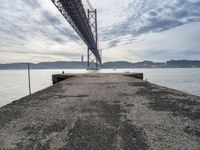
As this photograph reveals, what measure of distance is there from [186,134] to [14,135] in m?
2.49

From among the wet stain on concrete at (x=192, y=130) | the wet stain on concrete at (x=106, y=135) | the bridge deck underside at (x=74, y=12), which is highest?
the bridge deck underside at (x=74, y=12)

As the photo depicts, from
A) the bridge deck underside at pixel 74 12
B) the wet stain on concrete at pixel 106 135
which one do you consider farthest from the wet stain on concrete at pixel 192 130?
the bridge deck underside at pixel 74 12

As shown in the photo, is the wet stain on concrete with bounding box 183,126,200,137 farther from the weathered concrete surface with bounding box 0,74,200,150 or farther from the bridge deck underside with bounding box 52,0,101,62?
the bridge deck underside with bounding box 52,0,101,62

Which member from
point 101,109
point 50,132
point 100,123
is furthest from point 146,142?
point 101,109

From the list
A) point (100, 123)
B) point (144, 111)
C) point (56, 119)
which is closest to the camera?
point (100, 123)

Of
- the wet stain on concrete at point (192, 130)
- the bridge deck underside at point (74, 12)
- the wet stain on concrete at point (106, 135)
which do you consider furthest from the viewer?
the bridge deck underside at point (74, 12)

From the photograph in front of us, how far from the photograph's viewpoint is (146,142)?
3.23 m

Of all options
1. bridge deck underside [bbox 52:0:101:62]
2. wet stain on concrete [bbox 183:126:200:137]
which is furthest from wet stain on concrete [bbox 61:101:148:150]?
bridge deck underside [bbox 52:0:101:62]

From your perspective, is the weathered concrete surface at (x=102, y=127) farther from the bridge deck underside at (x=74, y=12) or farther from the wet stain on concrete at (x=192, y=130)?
the bridge deck underside at (x=74, y=12)

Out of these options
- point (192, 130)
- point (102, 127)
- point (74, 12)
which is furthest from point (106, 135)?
point (74, 12)

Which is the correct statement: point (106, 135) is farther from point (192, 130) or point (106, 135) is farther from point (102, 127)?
point (192, 130)

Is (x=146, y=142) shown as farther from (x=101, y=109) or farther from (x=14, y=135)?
(x=101, y=109)

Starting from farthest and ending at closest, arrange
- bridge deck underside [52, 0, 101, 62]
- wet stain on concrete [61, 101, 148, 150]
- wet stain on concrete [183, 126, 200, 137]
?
1. bridge deck underside [52, 0, 101, 62]
2. wet stain on concrete [183, 126, 200, 137]
3. wet stain on concrete [61, 101, 148, 150]

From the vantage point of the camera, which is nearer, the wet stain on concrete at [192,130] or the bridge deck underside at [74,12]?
the wet stain on concrete at [192,130]
